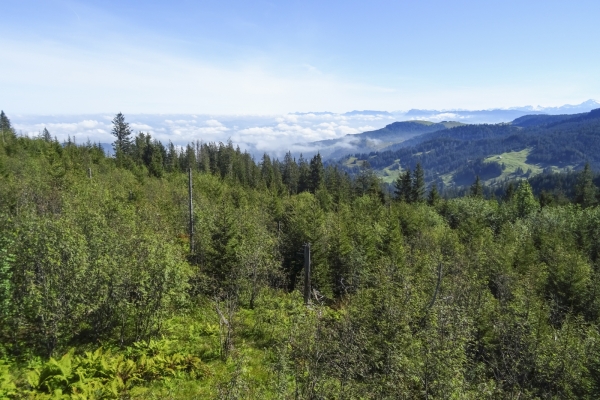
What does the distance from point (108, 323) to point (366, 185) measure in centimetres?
7901

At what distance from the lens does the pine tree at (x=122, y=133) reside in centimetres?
9356

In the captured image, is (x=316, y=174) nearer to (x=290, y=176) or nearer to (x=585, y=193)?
(x=290, y=176)

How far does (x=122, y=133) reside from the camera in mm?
96125

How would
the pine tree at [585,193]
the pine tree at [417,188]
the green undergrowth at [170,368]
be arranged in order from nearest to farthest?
the green undergrowth at [170,368], the pine tree at [417,188], the pine tree at [585,193]

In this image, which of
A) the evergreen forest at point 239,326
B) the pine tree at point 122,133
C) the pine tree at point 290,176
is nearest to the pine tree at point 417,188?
the pine tree at point 290,176

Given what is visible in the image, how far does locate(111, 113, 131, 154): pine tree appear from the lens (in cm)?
9356

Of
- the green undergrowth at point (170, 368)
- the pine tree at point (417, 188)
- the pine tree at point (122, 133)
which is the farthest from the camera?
the pine tree at point (122, 133)

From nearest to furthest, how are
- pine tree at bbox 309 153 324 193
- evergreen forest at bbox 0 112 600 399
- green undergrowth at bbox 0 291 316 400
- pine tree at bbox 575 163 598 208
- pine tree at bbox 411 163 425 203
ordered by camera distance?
evergreen forest at bbox 0 112 600 399 → green undergrowth at bbox 0 291 316 400 → pine tree at bbox 411 163 425 203 → pine tree at bbox 575 163 598 208 → pine tree at bbox 309 153 324 193

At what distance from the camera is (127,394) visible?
11602 mm

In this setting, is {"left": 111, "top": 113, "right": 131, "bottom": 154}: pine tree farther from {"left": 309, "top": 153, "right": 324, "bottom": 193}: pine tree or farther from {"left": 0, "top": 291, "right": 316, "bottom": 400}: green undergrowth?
{"left": 0, "top": 291, "right": 316, "bottom": 400}: green undergrowth

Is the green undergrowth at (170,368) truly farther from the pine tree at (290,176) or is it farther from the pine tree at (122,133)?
the pine tree at (122,133)

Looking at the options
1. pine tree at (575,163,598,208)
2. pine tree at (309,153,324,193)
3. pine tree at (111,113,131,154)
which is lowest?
pine tree at (575,163,598,208)

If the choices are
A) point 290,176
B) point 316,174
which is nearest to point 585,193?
point 316,174

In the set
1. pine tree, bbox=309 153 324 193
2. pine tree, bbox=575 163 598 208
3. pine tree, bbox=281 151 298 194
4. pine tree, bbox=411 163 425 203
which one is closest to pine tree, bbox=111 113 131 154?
pine tree, bbox=281 151 298 194
